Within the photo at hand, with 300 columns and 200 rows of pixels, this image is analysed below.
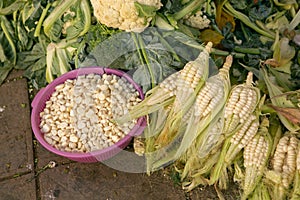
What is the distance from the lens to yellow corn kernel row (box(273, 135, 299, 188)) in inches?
79.2

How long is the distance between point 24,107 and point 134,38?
2.56 feet

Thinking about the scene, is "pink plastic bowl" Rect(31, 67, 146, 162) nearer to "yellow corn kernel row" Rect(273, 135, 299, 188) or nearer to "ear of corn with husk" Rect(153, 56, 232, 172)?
"ear of corn with husk" Rect(153, 56, 232, 172)

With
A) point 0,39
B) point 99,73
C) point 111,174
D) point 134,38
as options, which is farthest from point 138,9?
point 0,39

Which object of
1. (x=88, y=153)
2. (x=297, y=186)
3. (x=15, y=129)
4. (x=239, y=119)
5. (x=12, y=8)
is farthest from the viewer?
(x=12, y=8)

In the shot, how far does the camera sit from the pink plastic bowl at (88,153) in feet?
7.20

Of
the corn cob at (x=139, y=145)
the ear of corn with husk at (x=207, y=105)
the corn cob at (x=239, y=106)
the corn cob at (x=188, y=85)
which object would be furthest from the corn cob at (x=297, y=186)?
the corn cob at (x=139, y=145)

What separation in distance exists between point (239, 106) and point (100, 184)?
0.79m

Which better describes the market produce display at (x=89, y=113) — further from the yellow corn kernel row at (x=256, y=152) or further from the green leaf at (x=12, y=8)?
the green leaf at (x=12, y=8)

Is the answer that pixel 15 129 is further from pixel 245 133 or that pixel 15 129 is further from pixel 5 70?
pixel 245 133

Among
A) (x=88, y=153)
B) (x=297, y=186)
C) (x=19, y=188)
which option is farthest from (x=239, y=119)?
(x=19, y=188)

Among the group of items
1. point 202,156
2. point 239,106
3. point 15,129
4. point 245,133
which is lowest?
point 15,129

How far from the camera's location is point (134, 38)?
7.47 feet

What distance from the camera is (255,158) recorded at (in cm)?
206

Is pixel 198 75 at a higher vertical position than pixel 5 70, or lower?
higher
